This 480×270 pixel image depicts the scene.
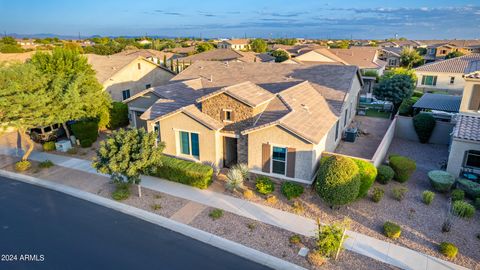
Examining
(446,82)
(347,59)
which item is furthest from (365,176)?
(347,59)

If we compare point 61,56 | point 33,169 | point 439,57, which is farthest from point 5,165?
point 439,57

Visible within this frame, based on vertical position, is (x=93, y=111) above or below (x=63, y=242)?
above

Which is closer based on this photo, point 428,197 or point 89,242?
point 89,242

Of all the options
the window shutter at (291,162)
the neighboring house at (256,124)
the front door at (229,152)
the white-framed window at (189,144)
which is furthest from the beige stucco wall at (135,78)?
the window shutter at (291,162)

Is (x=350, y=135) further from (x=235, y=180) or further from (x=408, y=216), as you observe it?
(x=235, y=180)

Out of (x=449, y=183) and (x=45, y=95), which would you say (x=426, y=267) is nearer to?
(x=449, y=183)

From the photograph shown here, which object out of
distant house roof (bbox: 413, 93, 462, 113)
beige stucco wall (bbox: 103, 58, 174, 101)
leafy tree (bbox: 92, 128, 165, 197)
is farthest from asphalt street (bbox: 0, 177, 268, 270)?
distant house roof (bbox: 413, 93, 462, 113)

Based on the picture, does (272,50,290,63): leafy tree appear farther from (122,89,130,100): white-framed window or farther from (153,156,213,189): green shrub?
(153,156,213,189): green shrub
